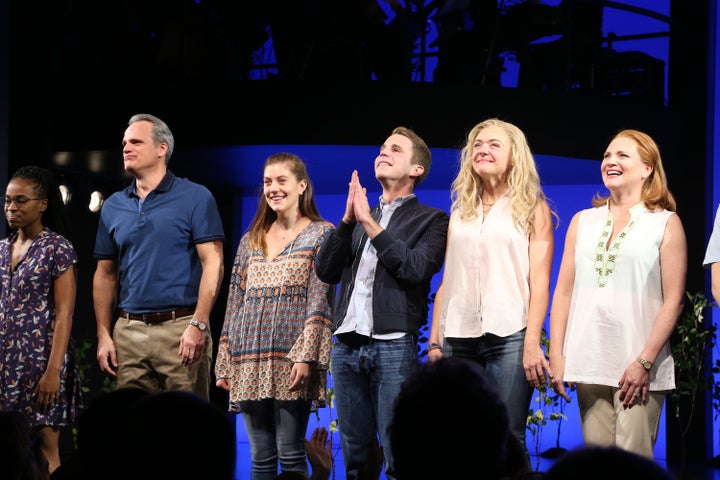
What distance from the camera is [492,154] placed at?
3.40 m

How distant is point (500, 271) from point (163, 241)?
128 cm

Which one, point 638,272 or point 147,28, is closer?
point 638,272

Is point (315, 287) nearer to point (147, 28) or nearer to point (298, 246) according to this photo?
point (298, 246)

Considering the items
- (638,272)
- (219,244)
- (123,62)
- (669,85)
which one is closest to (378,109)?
(123,62)

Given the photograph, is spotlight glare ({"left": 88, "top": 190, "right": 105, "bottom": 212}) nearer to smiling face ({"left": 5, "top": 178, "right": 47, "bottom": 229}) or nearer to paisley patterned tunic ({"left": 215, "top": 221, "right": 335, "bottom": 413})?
smiling face ({"left": 5, "top": 178, "right": 47, "bottom": 229})

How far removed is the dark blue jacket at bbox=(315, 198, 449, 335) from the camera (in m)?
3.26

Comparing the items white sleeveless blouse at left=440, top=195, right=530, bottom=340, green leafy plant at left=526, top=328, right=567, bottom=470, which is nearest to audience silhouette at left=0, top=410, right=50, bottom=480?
white sleeveless blouse at left=440, top=195, right=530, bottom=340

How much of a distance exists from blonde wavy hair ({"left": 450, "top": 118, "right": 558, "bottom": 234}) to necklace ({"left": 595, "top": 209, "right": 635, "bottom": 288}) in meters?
0.23

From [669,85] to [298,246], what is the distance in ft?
14.5

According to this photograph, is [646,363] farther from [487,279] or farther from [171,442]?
[171,442]

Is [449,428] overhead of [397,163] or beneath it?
beneath

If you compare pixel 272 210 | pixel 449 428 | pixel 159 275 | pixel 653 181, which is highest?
pixel 653 181

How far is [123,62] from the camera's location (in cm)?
661

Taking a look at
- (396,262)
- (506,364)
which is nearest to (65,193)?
(396,262)
